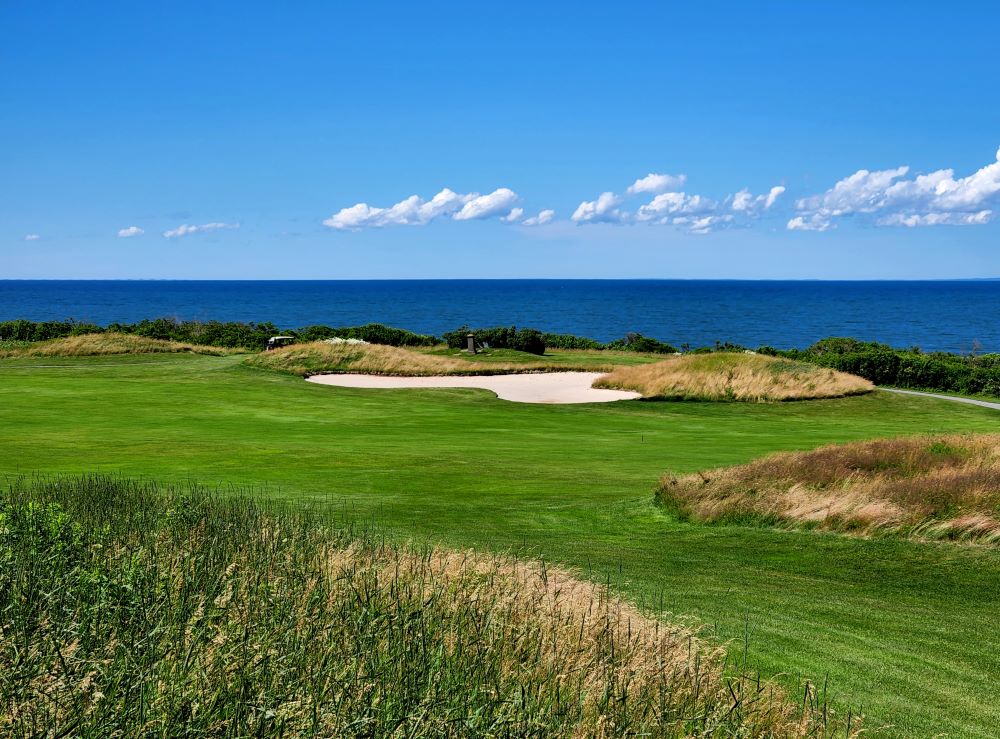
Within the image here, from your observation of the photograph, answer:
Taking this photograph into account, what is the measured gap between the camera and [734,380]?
35.3m

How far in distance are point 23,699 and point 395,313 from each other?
7447 inches

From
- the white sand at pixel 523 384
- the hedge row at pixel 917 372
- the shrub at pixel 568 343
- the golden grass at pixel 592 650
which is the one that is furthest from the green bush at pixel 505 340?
the golden grass at pixel 592 650

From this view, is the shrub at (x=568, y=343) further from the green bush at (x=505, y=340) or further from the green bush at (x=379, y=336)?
the green bush at (x=505, y=340)

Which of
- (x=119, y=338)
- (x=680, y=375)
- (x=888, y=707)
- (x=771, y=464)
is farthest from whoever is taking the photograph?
(x=119, y=338)

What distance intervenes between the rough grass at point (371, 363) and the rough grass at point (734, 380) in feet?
17.1

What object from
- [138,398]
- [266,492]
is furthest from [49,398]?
[266,492]

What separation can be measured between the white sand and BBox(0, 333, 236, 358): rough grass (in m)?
11.4

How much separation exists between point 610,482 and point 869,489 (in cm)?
456

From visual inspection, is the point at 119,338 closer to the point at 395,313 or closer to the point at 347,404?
the point at 347,404

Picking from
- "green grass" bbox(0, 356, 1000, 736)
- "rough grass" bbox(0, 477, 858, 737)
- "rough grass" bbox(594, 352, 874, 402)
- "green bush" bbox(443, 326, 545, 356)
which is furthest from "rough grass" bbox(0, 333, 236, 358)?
"rough grass" bbox(0, 477, 858, 737)

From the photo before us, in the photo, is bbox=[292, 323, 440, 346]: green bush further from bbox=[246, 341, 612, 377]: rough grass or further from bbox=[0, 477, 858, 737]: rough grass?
bbox=[0, 477, 858, 737]: rough grass

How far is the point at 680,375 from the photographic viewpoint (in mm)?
35469

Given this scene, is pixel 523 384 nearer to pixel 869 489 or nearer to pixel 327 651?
pixel 869 489

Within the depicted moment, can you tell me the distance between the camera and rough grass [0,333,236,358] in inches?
1705
